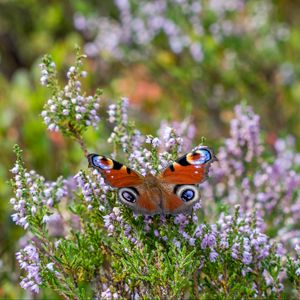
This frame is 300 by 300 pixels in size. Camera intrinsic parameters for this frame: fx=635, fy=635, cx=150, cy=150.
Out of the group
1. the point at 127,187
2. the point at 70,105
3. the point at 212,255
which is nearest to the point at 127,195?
the point at 127,187

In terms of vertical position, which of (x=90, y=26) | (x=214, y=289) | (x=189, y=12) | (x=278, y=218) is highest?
(x=90, y=26)

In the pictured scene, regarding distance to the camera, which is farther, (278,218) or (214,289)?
(278,218)

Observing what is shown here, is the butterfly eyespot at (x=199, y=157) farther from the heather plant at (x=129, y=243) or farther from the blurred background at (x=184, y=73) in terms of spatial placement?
the blurred background at (x=184, y=73)

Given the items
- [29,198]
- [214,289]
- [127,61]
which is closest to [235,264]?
[214,289]

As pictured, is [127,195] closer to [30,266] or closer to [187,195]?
[187,195]

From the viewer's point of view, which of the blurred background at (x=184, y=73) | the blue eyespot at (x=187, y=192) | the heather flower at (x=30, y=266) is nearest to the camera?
the blue eyespot at (x=187, y=192)

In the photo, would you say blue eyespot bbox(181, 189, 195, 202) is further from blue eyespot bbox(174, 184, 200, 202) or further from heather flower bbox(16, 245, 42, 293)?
heather flower bbox(16, 245, 42, 293)

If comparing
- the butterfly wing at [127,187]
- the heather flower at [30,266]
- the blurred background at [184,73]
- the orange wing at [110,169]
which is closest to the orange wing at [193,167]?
the butterfly wing at [127,187]

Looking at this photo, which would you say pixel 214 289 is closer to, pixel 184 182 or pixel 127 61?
pixel 184 182
